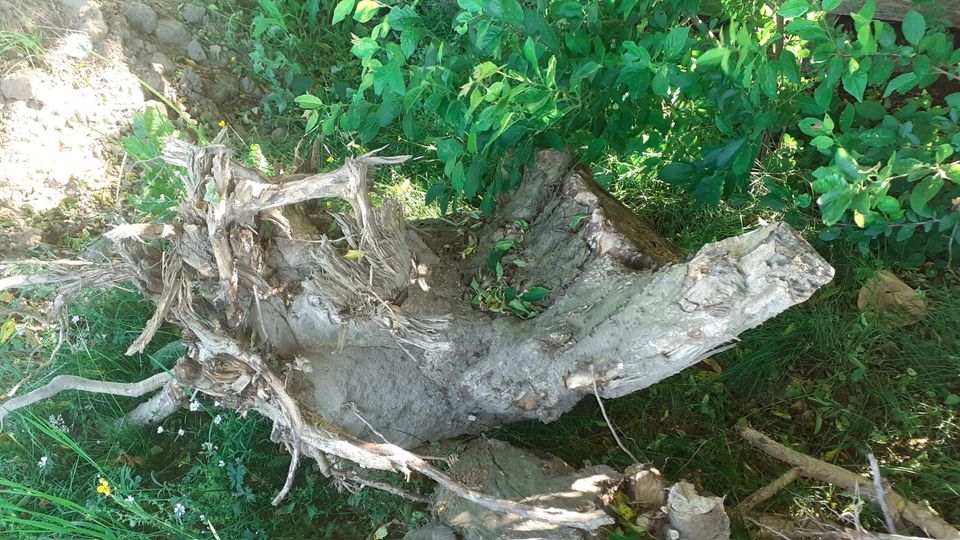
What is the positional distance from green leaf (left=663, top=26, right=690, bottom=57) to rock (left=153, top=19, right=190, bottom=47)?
266 cm

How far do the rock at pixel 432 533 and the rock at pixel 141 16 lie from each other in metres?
2.81

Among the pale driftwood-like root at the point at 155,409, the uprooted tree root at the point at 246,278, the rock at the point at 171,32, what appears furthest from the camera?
the rock at the point at 171,32

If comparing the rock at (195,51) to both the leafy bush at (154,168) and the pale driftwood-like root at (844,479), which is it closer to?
the leafy bush at (154,168)

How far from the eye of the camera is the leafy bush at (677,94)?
5.66ft

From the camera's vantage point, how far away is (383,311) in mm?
1993

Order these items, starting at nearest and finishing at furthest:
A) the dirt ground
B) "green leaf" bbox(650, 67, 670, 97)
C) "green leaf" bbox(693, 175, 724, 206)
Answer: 1. "green leaf" bbox(650, 67, 670, 97)
2. "green leaf" bbox(693, 175, 724, 206)
3. the dirt ground

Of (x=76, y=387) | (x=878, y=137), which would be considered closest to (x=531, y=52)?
(x=878, y=137)

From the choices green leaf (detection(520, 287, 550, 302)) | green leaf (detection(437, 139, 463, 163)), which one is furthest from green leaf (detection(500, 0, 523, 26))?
green leaf (detection(520, 287, 550, 302))

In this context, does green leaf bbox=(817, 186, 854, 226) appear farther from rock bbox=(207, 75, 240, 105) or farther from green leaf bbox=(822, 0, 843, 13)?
rock bbox=(207, 75, 240, 105)

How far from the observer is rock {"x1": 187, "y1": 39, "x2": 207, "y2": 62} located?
3330mm

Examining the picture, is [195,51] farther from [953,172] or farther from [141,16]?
[953,172]

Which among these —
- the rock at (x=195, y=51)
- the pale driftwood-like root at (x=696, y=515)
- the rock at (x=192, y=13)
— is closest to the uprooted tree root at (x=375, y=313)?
the pale driftwood-like root at (x=696, y=515)

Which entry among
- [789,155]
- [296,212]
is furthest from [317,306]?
[789,155]

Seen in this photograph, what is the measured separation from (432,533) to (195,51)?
269cm
